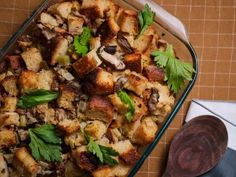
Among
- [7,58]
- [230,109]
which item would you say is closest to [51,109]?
[7,58]

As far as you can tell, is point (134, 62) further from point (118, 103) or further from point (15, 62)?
point (15, 62)

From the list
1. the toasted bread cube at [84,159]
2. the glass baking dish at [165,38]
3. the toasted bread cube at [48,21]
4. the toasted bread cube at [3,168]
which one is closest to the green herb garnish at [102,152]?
the toasted bread cube at [84,159]

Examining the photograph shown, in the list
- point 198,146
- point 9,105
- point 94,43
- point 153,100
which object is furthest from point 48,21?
point 198,146

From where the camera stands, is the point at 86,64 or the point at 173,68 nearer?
the point at 86,64

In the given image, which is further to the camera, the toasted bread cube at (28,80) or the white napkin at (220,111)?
the white napkin at (220,111)

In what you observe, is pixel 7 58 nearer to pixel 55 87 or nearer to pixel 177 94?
pixel 55 87

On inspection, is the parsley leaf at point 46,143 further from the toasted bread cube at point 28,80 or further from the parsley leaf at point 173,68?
the parsley leaf at point 173,68
